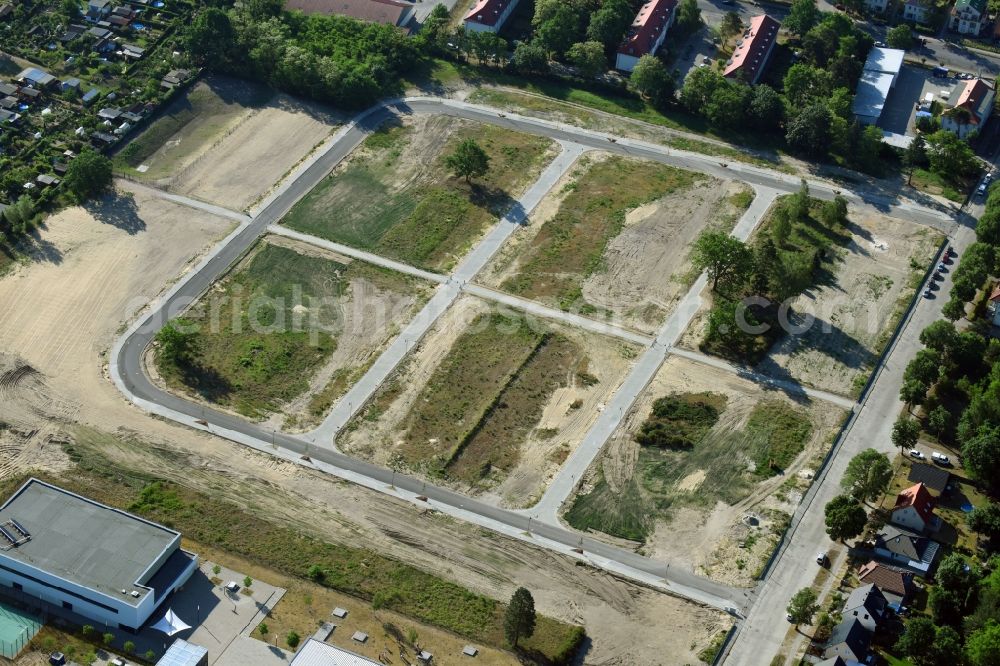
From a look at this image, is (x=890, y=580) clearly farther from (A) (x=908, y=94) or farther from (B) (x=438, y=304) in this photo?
(A) (x=908, y=94)

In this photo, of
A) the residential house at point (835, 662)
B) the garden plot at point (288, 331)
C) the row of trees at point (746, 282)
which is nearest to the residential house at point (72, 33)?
the garden plot at point (288, 331)

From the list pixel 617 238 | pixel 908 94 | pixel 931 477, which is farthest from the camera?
pixel 908 94

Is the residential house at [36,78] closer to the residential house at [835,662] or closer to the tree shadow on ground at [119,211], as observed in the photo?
the tree shadow on ground at [119,211]

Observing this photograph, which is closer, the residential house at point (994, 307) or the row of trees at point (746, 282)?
the row of trees at point (746, 282)

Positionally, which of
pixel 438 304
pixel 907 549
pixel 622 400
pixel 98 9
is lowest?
pixel 438 304

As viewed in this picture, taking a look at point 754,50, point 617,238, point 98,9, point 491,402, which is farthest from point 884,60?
point 98,9

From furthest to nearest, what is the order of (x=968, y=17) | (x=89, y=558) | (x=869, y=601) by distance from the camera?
1. (x=968, y=17)
2. (x=89, y=558)
3. (x=869, y=601)

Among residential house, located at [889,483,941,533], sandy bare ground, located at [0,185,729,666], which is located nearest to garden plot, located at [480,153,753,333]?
residential house, located at [889,483,941,533]
